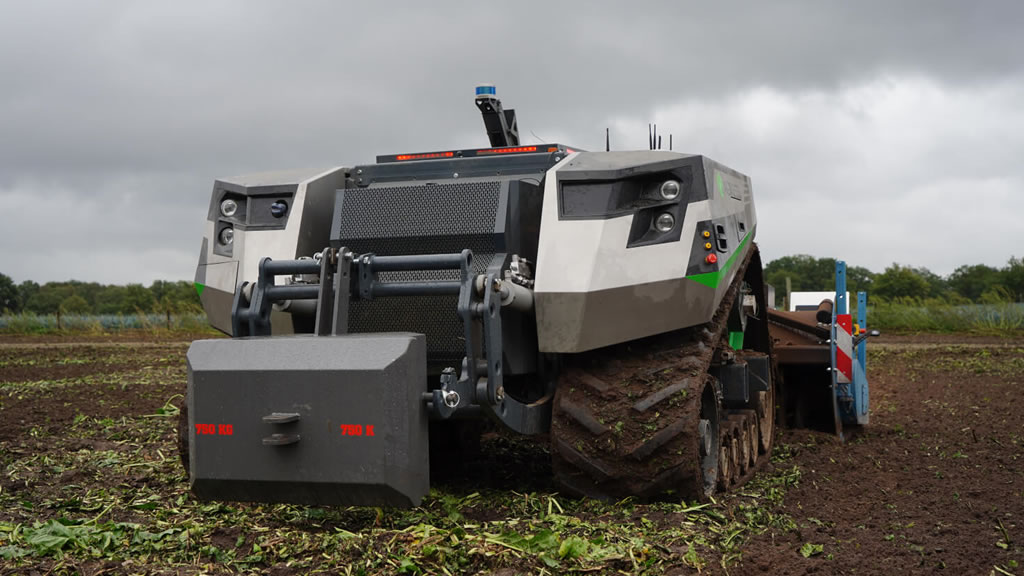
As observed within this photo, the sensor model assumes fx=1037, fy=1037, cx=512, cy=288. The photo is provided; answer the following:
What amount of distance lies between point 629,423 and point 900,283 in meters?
37.6

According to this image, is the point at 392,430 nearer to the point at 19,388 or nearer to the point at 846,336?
the point at 846,336

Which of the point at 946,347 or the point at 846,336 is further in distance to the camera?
the point at 946,347

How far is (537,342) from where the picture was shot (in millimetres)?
5812

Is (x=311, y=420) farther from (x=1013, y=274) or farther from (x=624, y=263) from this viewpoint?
(x=1013, y=274)

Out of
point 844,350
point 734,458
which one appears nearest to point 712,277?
point 734,458

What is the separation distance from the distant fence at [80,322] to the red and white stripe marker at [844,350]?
25.9m

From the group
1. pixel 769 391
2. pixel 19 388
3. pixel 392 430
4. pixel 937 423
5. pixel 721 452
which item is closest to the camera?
pixel 392 430

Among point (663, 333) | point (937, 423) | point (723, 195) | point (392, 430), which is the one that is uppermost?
point (723, 195)

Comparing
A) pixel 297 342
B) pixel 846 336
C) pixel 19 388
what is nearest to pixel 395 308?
pixel 297 342

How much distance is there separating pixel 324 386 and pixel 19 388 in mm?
10931

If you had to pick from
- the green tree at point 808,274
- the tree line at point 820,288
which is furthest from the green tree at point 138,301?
the green tree at point 808,274

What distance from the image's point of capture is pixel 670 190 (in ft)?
18.5

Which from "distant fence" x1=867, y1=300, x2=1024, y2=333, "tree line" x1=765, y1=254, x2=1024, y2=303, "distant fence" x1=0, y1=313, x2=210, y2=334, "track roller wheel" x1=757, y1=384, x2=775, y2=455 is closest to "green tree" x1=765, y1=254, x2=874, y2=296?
"tree line" x1=765, y1=254, x2=1024, y2=303

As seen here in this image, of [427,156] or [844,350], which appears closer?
[427,156]
